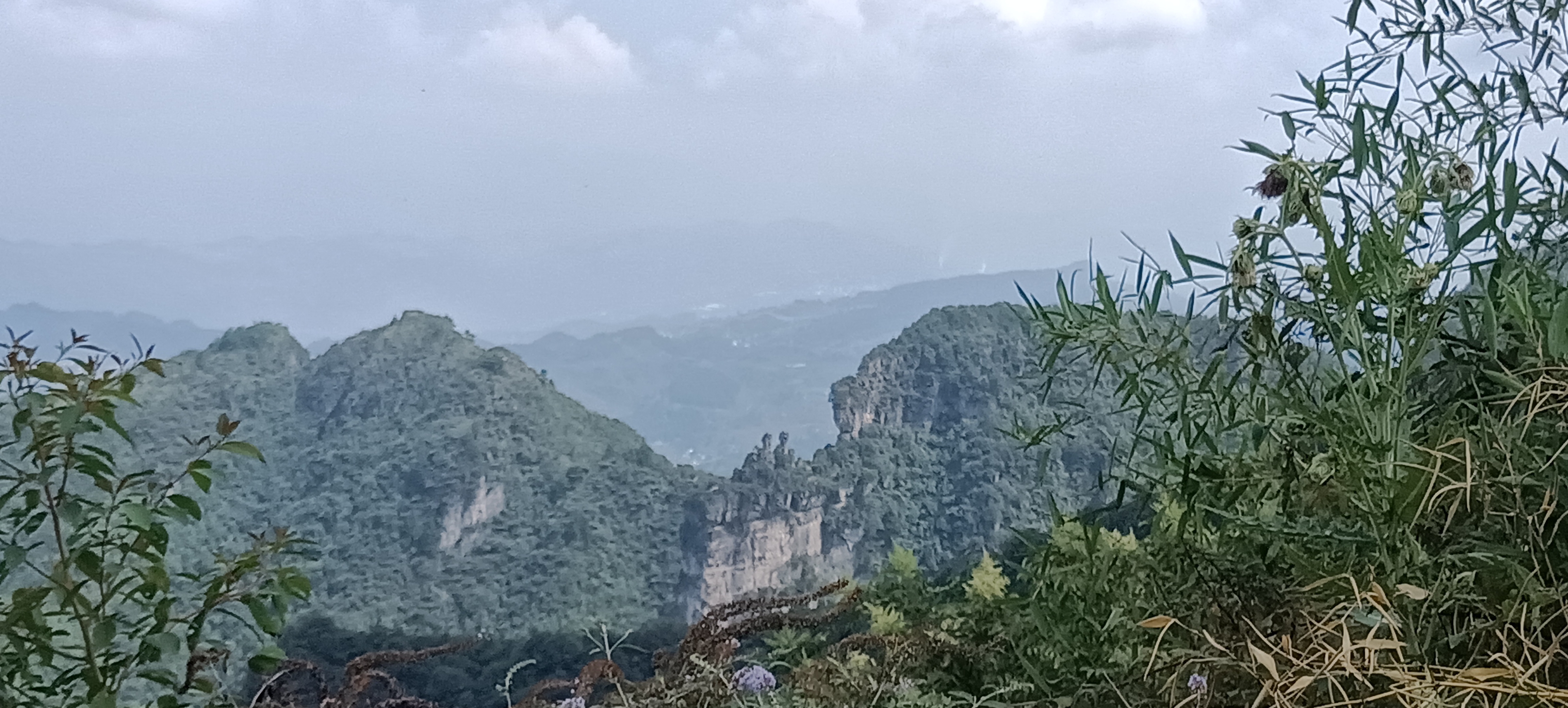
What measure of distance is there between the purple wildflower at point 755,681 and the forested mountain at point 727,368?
3.82 ft

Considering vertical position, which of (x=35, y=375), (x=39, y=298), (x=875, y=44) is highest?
(x=875, y=44)

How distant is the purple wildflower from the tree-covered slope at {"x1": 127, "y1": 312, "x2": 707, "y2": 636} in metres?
0.82

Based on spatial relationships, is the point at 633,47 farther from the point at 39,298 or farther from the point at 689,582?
the point at 39,298

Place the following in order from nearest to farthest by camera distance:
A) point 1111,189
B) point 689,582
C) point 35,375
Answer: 1. point 35,375
2. point 1111,189
3. point 689,582

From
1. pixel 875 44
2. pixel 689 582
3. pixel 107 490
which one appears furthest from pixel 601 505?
pixel 107 490

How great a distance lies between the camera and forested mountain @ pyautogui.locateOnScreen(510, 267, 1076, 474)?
83.0 inches

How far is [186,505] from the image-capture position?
0.61 meters

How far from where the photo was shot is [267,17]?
1.62 metres

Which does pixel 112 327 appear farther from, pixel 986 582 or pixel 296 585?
pixel 986 582

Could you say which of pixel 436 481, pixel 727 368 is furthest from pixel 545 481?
pixel 727 368

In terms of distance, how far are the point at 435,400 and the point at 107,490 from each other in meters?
1.59

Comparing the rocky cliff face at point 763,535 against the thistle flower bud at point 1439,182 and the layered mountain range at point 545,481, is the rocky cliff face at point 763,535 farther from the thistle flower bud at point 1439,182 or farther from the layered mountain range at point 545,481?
the thistle flower bud at point 1439,182

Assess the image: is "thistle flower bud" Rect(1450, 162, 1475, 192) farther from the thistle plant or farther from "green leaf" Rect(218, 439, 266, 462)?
"green leaf" Rect(218, 439, 266, 462)

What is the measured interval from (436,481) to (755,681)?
1.31m
